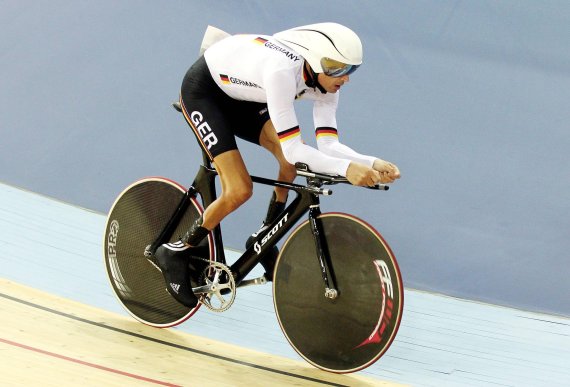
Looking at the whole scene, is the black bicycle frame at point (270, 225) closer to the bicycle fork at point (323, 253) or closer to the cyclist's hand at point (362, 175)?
the bicycle fork at point (323, 253)

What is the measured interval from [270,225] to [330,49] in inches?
31.0

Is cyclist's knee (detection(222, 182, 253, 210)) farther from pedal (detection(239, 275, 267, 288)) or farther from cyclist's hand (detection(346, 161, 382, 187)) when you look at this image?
cyclist's hand (detection(346, 161, 382, 187))

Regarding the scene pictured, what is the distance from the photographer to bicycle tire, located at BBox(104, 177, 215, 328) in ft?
13.3

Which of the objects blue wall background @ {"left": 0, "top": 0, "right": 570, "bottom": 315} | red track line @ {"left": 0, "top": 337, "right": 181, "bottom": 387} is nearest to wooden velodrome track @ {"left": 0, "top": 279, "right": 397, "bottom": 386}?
red track line @ {"left": 0, "top": 337, "right": 181, "bottom": 387}

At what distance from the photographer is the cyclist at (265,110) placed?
342 centimetres

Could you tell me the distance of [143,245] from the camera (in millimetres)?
4109

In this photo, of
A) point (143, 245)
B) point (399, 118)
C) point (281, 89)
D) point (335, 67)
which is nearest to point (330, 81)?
point (335, 67)

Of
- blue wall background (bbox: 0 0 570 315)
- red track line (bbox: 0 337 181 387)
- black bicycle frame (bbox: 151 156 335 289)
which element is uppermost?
black bicycle frame (bbox: 151 156 335 289)

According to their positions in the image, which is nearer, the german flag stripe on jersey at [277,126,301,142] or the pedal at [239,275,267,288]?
the german flag stripe on jersey at [277,126,301,142]

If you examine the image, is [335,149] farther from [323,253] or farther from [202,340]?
[202,340]

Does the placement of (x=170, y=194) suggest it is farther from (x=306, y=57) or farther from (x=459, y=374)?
(x=459, y=374)

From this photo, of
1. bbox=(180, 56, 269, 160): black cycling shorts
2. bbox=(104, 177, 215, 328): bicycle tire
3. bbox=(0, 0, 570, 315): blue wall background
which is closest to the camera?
bbox=(180, 56, 269, 160): black cycling shorts

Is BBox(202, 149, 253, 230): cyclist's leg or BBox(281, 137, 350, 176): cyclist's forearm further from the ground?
BBox(281, 137, 350, 176): cyclist's forearm

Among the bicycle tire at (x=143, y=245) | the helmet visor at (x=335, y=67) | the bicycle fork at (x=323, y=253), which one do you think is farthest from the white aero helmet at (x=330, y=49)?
the bicycle tire at (x=143, y=245)
